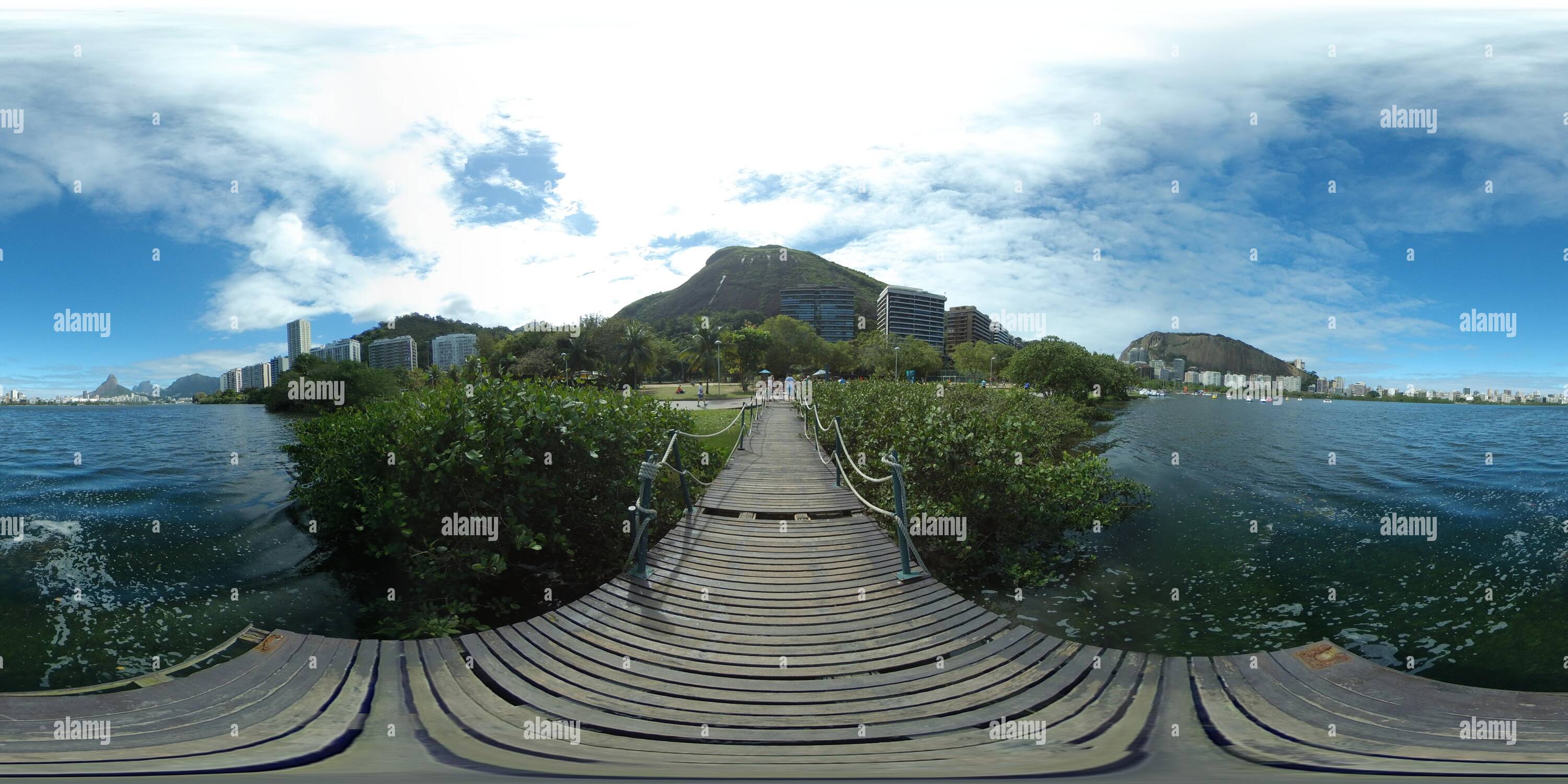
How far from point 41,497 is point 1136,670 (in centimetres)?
2094

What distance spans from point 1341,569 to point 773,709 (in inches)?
482

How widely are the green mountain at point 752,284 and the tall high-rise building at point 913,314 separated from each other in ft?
38.6

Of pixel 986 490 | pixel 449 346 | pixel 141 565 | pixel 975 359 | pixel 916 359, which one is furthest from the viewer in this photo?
pixel 975 359

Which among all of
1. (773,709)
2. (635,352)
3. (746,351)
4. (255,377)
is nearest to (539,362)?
(635,352)

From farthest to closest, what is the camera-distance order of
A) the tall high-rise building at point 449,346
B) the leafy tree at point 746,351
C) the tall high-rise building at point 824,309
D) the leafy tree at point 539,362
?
1. the tall high-rise building at point 824,309
2. the tall high-rise building at point 449,346
3. the leafy tree at point 746,351
4. the leafy tree at point 539,362

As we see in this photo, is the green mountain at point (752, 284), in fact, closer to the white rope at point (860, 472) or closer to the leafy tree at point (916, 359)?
the leafy tree at point (916, 359)

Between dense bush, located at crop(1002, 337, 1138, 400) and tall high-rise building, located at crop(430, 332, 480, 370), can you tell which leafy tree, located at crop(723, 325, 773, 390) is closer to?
dense bush, located at crop(1002, 337, 1138, 400)

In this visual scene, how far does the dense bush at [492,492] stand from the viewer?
5977mm

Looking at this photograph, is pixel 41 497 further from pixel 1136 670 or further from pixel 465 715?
pixel 1136 670

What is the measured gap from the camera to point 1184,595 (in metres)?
8.80

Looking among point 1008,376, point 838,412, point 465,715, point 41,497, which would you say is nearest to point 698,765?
point 465,715

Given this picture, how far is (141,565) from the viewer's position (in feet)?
29.1

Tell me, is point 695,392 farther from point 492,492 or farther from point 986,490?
point 492,492

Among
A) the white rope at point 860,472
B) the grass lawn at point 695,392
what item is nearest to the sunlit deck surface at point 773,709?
the white rope at point 860,472
